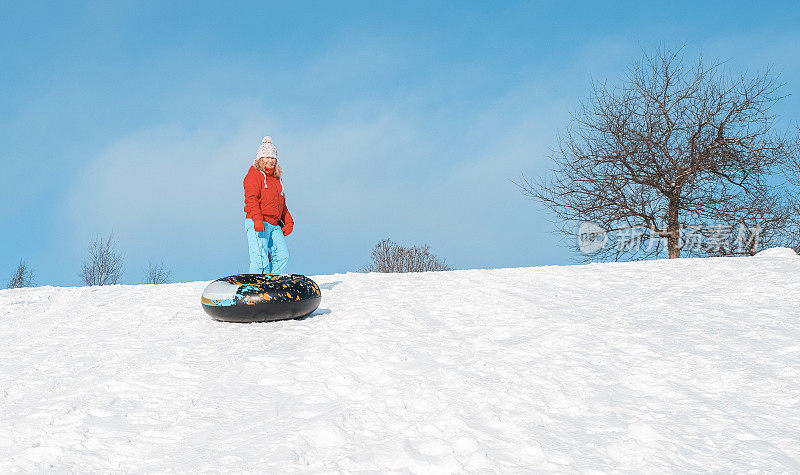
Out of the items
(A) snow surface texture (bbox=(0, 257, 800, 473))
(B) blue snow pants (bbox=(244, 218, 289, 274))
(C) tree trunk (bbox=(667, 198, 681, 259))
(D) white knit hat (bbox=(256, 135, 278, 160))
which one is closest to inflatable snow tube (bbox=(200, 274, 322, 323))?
(A) snow surface texture (bbox=(0, 257, 800, 473))

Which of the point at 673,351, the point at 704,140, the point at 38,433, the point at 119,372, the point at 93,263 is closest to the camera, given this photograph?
the point at 38,433

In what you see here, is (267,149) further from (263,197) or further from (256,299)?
(256,299)

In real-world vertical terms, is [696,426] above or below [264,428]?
below

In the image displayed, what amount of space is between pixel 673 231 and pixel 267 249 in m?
13.8

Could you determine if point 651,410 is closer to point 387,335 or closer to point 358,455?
point 358,455

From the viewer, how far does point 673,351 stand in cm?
516

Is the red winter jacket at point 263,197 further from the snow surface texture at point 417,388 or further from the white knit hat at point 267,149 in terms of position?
the snow surface texture at point 417,388

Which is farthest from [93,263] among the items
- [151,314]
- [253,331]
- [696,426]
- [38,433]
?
[696,426]

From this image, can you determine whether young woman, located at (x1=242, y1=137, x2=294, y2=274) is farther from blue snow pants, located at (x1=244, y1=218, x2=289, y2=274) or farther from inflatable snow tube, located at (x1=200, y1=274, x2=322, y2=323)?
inflatable snow tube, located at (x1=200, y1=274, x2=322, y2=323)

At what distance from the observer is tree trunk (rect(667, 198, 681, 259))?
55.4 ft

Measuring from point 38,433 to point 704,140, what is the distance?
18.1m

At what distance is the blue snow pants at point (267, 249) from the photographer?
24.4 feet

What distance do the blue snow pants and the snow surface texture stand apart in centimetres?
89

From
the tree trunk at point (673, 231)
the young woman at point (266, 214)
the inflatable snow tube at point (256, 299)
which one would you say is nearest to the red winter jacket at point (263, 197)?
the young woman at point (266, 214)
